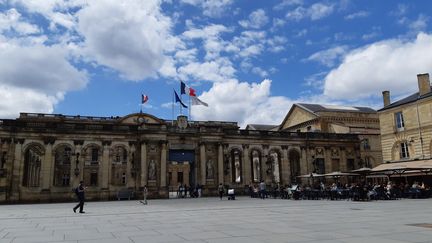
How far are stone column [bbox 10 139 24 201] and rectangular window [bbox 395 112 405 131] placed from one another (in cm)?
→ 3662

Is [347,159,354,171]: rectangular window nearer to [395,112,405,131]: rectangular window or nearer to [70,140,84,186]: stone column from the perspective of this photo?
[395,112,405,131]: rectangular window

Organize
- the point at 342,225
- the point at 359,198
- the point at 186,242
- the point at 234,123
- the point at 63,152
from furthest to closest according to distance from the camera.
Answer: the point at 234,123 → the point at 63,152 → the point at 359,198 → the point at 342,225 → the point at 186,242

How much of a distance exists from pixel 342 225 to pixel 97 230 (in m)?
7.75

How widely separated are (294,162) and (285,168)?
4.56 metres

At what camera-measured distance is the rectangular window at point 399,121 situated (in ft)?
121

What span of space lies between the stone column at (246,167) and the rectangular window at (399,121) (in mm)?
15774

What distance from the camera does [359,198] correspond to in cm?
2598

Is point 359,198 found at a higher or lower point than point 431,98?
lower

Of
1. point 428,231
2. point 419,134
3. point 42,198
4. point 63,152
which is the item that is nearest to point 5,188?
point 42,198

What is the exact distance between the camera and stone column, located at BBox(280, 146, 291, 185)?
43500mm

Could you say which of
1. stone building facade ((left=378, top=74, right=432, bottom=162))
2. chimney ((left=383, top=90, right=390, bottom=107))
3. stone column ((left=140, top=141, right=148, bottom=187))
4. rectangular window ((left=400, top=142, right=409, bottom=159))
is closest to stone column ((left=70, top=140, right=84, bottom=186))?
stone column ((left=140, top=141, right=148, bottom=187))

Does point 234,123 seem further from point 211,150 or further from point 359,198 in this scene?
point 359,198

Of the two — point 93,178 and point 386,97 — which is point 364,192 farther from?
point 93,178

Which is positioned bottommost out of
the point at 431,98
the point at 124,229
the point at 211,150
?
the point at 124,229
